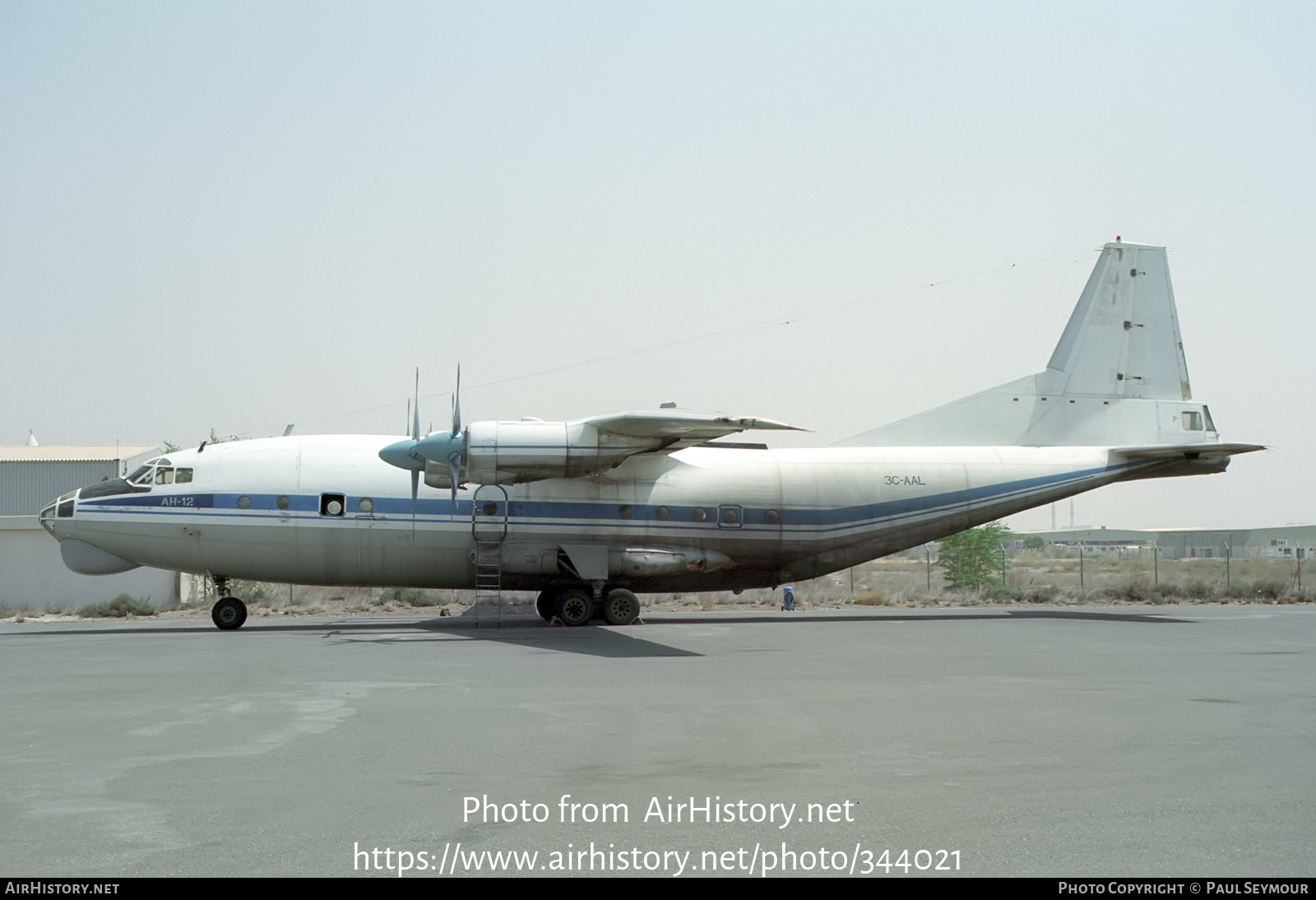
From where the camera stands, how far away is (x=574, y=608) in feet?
79.3

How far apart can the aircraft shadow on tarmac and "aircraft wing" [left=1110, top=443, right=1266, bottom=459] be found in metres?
4.06

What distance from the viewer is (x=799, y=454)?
2650cm

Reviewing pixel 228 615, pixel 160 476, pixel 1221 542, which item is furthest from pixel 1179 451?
pixel 1221 542

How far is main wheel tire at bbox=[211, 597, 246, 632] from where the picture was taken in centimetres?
2345

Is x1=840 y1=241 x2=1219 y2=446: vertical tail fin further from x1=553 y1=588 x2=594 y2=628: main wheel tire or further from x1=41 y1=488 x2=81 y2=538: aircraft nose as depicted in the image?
x1=41 y1=488 x2=81 y2=538: aircraft nose

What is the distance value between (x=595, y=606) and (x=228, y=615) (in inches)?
321

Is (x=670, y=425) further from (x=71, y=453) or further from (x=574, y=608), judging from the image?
(x=71, y=453)

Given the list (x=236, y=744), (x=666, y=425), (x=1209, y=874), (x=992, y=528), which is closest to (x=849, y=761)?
(x=1209, y=874)

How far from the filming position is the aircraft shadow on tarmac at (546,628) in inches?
768

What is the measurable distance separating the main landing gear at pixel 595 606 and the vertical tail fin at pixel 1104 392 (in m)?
7.47

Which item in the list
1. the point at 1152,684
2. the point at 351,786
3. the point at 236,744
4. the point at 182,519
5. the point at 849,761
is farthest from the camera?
the point at 182,519

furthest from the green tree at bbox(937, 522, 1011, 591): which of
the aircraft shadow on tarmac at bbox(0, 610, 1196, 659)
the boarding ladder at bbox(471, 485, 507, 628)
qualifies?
the boarding ladder at bbox(471, 485, 507, 628)
